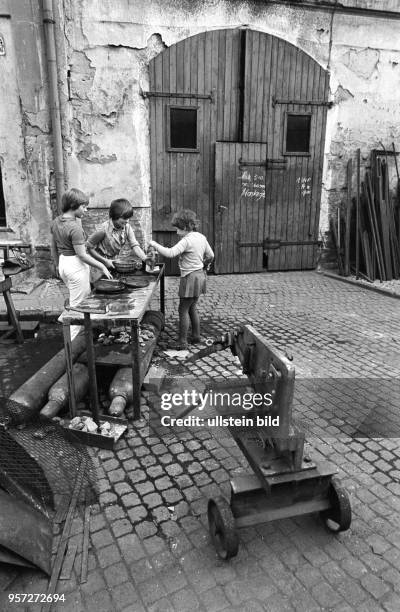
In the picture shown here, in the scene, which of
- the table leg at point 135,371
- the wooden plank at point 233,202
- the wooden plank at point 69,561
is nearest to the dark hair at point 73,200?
the table leg at point 135,371

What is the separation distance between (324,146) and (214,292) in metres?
3.92

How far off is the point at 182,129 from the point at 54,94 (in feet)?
7.42

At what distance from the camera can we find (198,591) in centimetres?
212

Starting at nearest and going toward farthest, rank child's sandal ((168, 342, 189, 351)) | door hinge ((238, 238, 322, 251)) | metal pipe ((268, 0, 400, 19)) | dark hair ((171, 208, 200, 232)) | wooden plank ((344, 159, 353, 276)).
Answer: dark hair ((171, 208, 200, 232)) < child's sandal ((168, 342, 189, 351)) < metal pipe ((268, 0, 400, 19)) < wooden plank ((344, 159, 353, 276)) < door hinge ((238, 238, 322, 251))

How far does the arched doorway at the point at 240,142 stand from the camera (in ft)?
25.5

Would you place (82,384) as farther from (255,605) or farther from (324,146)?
(324,146)

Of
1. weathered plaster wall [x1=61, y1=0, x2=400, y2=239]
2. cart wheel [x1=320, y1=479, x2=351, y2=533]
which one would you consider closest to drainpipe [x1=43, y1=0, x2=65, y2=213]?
weathered plaster wall [x1=61, y1=0, x2=400, y2=239]

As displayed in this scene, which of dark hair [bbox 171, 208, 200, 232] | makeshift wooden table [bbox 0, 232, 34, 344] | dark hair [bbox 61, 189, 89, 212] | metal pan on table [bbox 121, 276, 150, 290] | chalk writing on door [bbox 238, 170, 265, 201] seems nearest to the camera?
metal pan on table [bbox 121, 276, 150, 290]

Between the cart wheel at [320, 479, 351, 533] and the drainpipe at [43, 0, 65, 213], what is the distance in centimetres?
667

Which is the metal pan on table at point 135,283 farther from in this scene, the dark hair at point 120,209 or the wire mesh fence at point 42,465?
the wire mesh fence at point 42,465

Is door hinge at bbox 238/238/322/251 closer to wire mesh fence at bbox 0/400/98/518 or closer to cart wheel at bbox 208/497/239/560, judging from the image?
wire mesh fence at bbox 0/400/98/518

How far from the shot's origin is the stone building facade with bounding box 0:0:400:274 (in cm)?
705

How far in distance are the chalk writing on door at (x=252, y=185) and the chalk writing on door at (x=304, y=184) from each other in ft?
2.60

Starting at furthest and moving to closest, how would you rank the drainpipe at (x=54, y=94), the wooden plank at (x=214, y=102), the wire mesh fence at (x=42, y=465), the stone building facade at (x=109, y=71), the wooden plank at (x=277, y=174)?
the wooden plank at (x=277, y=174) < the wooden plank at (x=214, y=102) < the stone building facade at (x=109, y=71) < the drainpipe at (x=54, y=94) < the wire mesh fence at (x=42, y=465)
